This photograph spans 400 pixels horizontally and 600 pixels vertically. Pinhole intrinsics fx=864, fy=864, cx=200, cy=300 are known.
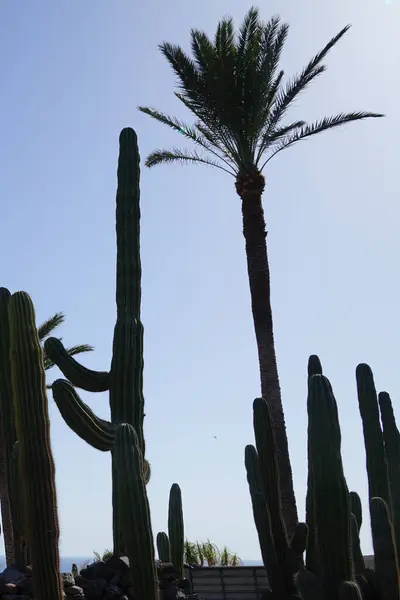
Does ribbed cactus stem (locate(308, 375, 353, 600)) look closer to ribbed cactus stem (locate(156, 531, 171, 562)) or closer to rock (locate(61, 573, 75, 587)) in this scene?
rock (locate(61, 573, 75, 587))

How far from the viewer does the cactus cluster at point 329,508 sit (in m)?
8.99

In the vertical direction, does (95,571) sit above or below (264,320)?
below

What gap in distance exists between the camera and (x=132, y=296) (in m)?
11.4

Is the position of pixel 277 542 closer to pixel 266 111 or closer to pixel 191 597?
pixel 191 597

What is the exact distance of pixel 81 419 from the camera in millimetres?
9875

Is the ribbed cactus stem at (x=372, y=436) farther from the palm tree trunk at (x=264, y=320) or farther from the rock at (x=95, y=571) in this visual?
the rock at (x=95, y=571)

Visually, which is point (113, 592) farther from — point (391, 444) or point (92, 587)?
point (391, 444)

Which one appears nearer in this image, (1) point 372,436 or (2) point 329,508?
(2) point 329,508

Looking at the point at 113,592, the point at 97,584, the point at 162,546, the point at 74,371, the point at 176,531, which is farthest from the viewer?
the point at 162,546

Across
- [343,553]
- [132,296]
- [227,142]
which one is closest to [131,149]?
[132,296]

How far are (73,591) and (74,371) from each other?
276cm

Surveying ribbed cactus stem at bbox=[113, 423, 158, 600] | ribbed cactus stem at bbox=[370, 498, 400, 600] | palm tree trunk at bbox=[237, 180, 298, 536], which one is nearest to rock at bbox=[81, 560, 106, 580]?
ribbed cactus stem at bbox=[113, 423, 158, 600]

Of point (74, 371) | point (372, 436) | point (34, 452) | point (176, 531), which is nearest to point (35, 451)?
point (34, 452)

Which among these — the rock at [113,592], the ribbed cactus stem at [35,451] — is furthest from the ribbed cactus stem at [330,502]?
the ribbed cactus stem at [35,451]
